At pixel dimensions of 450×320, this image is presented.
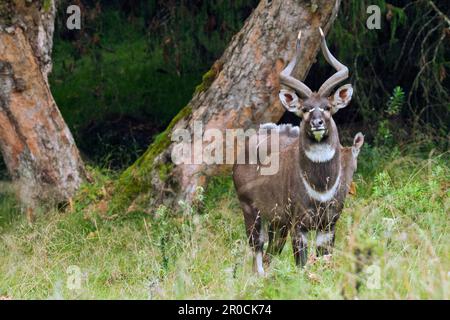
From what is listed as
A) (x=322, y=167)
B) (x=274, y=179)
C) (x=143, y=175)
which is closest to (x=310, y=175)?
(x=322, y=167)

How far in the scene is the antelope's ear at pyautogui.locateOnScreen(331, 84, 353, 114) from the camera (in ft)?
23.1

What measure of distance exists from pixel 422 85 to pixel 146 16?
10.4 ft

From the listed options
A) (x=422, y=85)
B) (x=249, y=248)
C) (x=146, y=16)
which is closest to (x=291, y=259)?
(x=249, y=248)

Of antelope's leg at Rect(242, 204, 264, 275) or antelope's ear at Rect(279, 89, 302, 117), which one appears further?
antelope's leg at Rect(242, 204, 264, 275)

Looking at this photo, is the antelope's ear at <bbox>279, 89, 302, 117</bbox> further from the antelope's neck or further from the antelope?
the antelope's neck

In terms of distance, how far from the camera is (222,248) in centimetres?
755

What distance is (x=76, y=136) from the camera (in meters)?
11.9

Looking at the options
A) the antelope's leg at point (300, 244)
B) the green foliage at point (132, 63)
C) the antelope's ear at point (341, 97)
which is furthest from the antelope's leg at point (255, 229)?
the green foliage at point (132, 63)

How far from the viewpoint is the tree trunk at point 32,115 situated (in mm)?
8922

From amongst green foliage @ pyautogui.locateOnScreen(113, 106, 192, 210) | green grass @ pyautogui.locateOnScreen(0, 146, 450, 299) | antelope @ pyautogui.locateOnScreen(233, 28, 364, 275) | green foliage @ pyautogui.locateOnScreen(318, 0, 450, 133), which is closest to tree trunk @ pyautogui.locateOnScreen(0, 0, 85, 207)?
green grass @ pyautogui.locateOnScreen(0, 146, 450, 299)

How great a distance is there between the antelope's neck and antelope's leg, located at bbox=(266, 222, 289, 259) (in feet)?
1.79

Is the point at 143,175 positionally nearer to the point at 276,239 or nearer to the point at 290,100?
the point at 276,239
